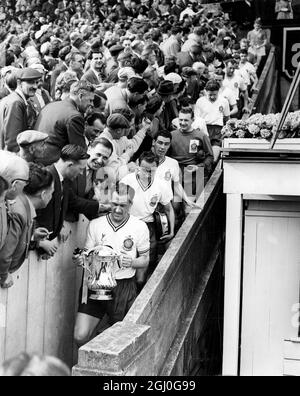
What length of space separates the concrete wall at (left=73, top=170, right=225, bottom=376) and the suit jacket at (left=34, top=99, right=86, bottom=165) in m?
1.39

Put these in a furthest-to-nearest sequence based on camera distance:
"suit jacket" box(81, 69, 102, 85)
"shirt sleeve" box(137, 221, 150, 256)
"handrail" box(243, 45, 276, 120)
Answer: "handrail" box(243, 45, 276, 120)
"suit jacket" box(81, 69, 102, 85)
"shirt sleeve" box(137, 221, 150, 256)

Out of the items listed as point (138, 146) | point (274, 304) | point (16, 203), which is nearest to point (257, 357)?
point (274, 304)

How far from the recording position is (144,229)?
6.56 metres

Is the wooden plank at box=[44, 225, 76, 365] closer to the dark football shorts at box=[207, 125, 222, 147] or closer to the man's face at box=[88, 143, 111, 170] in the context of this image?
the man's face at box=[88, 143, 111, 170]

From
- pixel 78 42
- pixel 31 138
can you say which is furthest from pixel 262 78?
pixel 31 138

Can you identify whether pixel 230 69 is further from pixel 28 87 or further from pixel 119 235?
pixel 119 235

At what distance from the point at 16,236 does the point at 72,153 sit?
105 centimetres

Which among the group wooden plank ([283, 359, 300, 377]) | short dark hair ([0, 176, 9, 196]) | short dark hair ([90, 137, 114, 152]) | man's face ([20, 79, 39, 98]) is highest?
man's face ([20, 79, 39, 98])

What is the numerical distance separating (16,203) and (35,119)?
230 cm

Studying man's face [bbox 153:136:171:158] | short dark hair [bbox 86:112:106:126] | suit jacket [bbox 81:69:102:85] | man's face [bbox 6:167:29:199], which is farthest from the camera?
suit jacket [bbox 81:69:102:85]

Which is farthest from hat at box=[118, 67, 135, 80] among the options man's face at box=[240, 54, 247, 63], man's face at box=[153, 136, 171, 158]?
man's face at box=[240, 54, 247, 63]

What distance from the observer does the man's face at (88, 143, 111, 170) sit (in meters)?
6.50

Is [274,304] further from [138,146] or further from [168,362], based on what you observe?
[138,146]

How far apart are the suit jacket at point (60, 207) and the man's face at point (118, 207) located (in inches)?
5.8
